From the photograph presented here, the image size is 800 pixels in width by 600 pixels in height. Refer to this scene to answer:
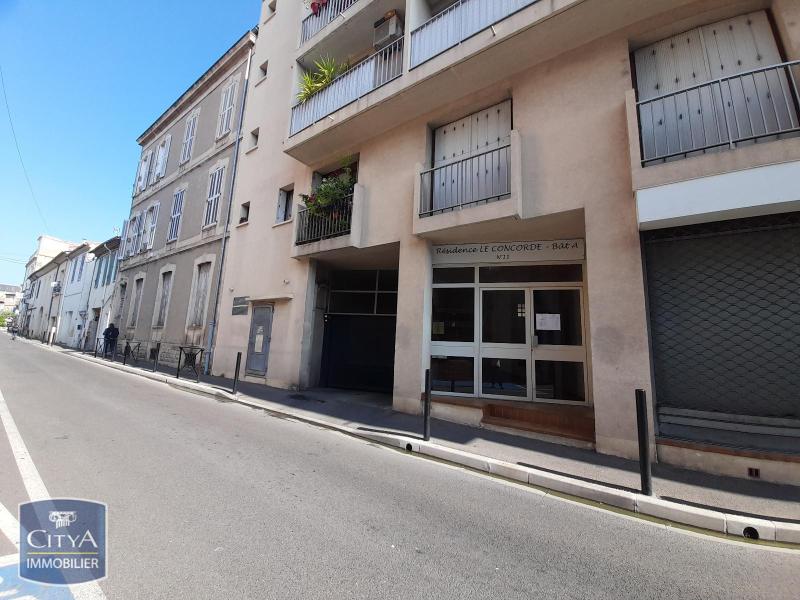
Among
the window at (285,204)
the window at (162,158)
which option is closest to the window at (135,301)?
the window at (162,158)

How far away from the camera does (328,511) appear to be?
10.5ft

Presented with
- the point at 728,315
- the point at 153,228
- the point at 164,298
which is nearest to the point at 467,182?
the point at 728,315

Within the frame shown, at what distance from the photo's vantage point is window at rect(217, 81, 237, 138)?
15.0 m

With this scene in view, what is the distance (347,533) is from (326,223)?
7.69 metres

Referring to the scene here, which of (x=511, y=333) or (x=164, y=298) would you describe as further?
(x=164, y=298)

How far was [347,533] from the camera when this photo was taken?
2834mm

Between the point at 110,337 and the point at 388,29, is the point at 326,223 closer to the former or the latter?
the point at 388,29

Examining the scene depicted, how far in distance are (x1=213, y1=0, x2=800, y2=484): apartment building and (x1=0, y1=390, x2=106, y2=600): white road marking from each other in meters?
5.18

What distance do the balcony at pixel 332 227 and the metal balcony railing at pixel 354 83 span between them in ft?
7.70

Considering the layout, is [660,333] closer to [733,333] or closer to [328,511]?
[733,333]

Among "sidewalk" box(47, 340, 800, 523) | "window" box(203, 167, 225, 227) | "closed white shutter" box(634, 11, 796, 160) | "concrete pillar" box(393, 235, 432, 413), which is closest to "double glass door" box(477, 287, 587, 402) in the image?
"concrete pillar" box(393, 235, 432, 413)

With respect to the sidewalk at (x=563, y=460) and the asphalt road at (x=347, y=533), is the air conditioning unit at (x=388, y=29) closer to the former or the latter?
the sidewalk at (x=563, y=460)

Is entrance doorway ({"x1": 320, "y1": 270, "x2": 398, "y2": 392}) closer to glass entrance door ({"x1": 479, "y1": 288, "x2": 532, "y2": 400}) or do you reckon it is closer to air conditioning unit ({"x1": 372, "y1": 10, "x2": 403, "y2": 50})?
glass entrance door ({"x1": 479, "y1": 288, "x2": 532, "y2": 400})

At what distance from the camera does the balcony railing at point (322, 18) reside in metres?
9.91
